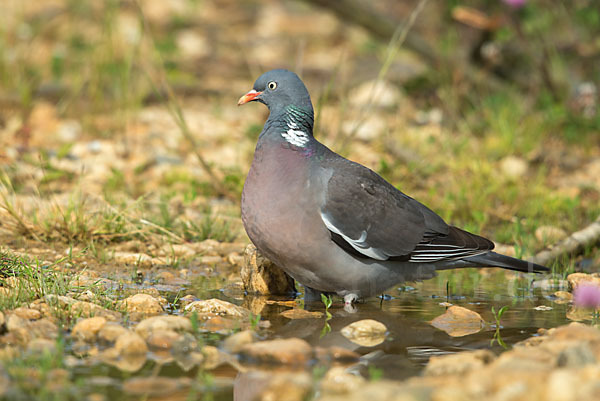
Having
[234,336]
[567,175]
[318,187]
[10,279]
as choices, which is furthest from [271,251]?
[567,175]

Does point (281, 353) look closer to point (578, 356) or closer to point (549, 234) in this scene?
point (578, 356)

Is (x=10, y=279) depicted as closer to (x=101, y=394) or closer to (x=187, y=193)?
(x=101, y=394)

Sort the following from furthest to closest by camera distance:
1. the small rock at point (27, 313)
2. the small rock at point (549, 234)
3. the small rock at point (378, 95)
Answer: the small rock at point (378, 95), the small rock at point (549, 234), the small rock at point (27, 313)

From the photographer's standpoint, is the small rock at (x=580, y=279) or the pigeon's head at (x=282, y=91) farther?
the small rock at (x=580, y=279)

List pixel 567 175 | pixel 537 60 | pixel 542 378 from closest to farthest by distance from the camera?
pixel 542 378 < pixel 567 175 < pixel 537 60

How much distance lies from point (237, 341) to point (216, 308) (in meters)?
0.55

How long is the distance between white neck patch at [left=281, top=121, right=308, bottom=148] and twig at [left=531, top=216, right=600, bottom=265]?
1.77 metres

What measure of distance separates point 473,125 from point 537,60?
86 cm

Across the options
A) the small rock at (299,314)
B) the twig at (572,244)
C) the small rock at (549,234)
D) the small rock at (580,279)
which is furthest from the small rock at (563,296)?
the small rock at (299,314)

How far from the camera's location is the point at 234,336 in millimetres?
3436

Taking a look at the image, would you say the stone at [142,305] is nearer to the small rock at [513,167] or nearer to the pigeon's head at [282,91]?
the pigeon's head at [282,91]

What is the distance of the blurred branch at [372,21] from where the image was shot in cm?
756

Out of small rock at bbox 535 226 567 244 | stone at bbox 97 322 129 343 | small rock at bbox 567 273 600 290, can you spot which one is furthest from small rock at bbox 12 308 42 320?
small rock at bbox 535 226 567 244

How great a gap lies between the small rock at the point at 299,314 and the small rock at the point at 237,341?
623 millimetres
